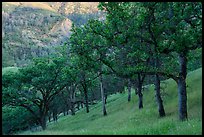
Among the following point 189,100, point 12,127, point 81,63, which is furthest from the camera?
point 12,127

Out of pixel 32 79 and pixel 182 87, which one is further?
pixel 32 79

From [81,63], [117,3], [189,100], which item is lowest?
[189,100]

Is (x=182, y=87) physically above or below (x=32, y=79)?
below

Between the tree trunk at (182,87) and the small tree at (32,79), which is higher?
the small tree at (32,79)

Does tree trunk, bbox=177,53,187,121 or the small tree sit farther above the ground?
the small tree

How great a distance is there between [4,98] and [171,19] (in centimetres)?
3214

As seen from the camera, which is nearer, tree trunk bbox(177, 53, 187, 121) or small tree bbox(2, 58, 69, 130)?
tree trunk bbox(177, 53, 187, 121)

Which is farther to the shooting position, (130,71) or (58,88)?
(58,88)

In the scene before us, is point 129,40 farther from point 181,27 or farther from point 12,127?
point 12,127

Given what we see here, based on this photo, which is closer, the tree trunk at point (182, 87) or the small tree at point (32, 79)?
the tree trunk at point (182, 87)

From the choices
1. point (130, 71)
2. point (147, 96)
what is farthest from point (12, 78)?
point (130, 71)

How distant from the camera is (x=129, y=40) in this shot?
2322 cm

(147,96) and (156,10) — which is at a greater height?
(156,10)

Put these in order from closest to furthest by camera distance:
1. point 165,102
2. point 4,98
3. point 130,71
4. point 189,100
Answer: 1. point 130,71
2. point 189,100
3. point 165,102
4. point 4,98
